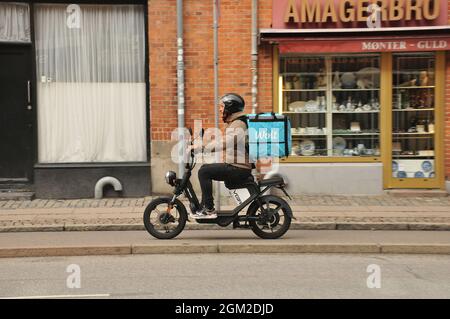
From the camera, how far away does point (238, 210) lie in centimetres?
853

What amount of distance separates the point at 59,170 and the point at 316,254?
18.3ft

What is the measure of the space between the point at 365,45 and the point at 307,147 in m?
2.10

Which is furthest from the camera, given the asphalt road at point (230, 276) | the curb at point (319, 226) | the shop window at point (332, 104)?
the shop window at point (332, 104)

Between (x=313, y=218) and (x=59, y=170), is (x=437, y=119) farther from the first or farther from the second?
(x=59, y=170)

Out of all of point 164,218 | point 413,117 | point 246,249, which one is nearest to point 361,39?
point 413,117

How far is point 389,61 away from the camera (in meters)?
12.1

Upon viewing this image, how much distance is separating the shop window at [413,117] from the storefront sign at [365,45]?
1.89 feet

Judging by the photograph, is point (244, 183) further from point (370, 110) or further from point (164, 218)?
point (370, 110)

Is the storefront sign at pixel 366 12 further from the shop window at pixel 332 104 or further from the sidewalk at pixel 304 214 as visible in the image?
the sidewalk at pixel 304 214

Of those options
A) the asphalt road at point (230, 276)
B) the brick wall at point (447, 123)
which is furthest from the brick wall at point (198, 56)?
the asphalt road at point (230, 276)

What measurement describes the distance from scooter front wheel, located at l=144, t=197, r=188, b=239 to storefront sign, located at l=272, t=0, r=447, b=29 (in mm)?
4714

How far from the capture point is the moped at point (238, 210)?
28.0ft
